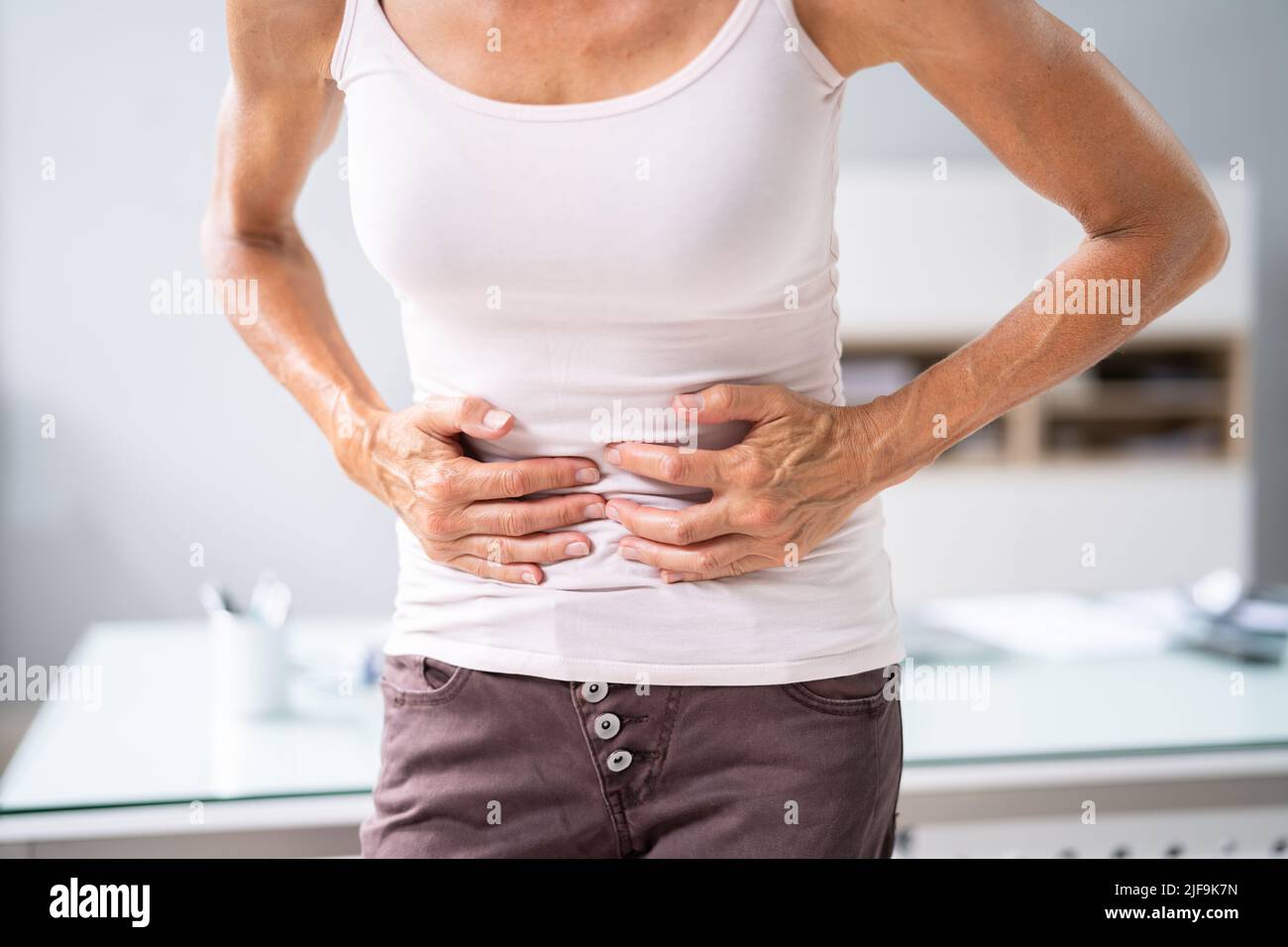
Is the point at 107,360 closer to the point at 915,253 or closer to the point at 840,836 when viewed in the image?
the point at 915,253

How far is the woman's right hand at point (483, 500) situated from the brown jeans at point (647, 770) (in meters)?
0.08

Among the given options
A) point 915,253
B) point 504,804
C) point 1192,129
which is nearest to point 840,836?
point 504,804

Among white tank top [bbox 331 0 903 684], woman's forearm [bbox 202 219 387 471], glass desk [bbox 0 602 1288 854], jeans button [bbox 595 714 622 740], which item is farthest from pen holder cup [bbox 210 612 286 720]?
jeans button [bbox 595 714 622 740]

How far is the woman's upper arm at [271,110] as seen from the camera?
0.88 meters

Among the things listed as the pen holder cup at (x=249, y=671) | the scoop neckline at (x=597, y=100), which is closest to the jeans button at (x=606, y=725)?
the scoop neckline at (x=597, y=100)

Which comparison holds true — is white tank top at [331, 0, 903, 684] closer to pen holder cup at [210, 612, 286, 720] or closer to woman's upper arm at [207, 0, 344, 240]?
woman's upper arm at [207, 0, 344, 240]

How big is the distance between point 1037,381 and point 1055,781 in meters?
0.56

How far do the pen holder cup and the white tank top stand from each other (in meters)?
0.63

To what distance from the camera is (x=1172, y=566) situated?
13.4 feet

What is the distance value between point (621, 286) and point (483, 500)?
19 cm

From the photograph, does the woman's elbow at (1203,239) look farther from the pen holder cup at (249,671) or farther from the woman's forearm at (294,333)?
the pen holder cup at (249,671)

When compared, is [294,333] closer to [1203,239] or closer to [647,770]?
[647,770]

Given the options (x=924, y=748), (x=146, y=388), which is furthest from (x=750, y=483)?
(x=146, y=388)

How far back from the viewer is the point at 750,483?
82cm
